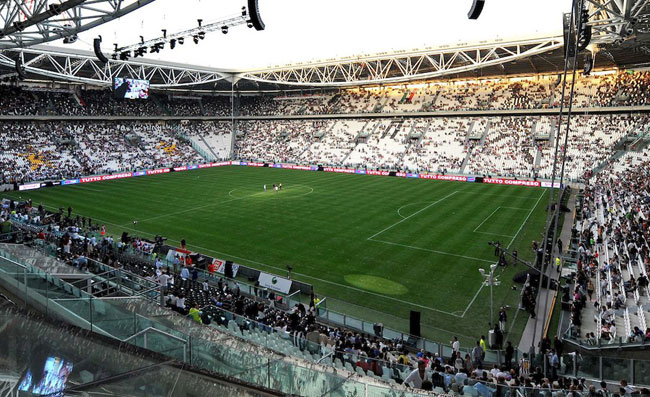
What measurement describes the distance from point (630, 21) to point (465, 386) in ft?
66.1

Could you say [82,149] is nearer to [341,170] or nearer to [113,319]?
[341,170]

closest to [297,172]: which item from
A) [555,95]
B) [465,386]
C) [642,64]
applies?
[555,95]

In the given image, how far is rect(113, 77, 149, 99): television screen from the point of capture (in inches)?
1971

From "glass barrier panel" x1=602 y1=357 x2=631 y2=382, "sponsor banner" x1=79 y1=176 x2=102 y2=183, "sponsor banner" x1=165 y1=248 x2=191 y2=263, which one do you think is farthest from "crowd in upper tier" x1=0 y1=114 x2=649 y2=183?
"glass barrier panel" x1=602 y1=357 x2=631 y2=382

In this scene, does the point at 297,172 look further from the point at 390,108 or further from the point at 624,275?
the point at 624,275

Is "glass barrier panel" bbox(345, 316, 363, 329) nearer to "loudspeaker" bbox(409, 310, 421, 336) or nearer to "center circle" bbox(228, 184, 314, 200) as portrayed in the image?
"loudspeaker" bbox(409, 310, 421, 336)

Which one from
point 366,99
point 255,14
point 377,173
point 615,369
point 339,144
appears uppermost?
point 366,99

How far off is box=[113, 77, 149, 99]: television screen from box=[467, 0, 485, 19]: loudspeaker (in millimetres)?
47233

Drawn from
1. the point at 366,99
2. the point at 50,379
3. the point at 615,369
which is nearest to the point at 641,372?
the point at 615,369

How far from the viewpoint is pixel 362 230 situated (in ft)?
94.0

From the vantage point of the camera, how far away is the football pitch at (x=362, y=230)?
18.5 m

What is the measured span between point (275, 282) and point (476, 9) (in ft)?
44.6

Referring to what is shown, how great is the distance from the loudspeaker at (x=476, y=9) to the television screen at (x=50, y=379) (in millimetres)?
10322

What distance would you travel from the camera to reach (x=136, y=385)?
3479mm
